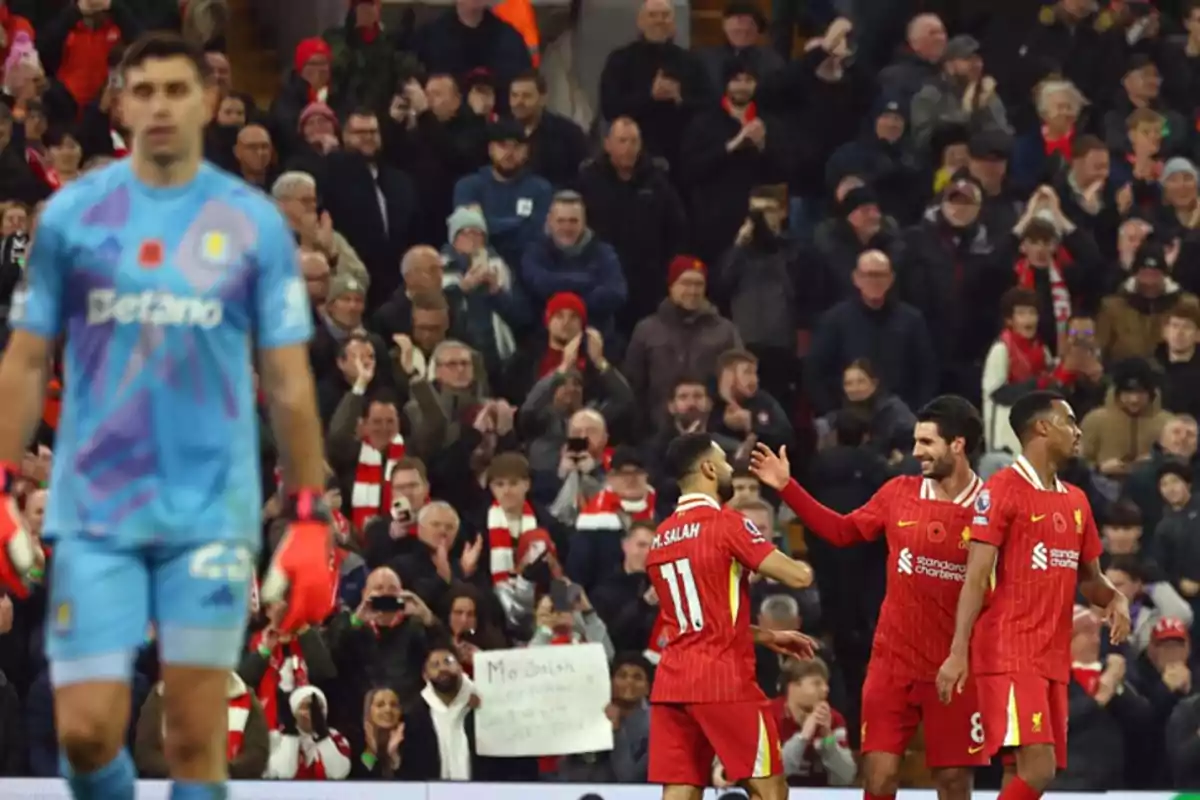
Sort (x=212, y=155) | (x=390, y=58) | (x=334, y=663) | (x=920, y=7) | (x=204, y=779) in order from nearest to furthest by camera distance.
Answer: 1. (x=204, y=779)
2. (x=334, y=663)
3. (x=212, y=155)
4. (x=390, y=58)
5. (x=920, y=7)

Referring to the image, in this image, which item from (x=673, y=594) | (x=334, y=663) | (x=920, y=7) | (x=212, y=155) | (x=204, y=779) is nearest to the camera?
(x=204, y=779)

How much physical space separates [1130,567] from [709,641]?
13.1 feet

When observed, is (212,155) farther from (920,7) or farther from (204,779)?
(204,779)

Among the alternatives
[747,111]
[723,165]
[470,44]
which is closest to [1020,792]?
[723,165]

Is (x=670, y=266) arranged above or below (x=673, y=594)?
above

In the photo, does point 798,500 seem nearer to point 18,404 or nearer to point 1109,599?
point 1109,599

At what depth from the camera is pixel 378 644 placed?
12453 millimetres

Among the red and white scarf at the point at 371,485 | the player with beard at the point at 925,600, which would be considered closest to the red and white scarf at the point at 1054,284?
the red and white scarf at the point at 371,485

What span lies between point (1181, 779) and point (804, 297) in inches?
154

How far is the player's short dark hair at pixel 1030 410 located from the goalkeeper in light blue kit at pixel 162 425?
434cm

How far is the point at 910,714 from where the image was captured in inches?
404

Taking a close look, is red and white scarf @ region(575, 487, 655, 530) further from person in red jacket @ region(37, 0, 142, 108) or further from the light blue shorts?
the light blue shorts

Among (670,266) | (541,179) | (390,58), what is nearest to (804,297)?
(670,266)

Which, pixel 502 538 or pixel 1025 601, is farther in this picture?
pixel 502 538
